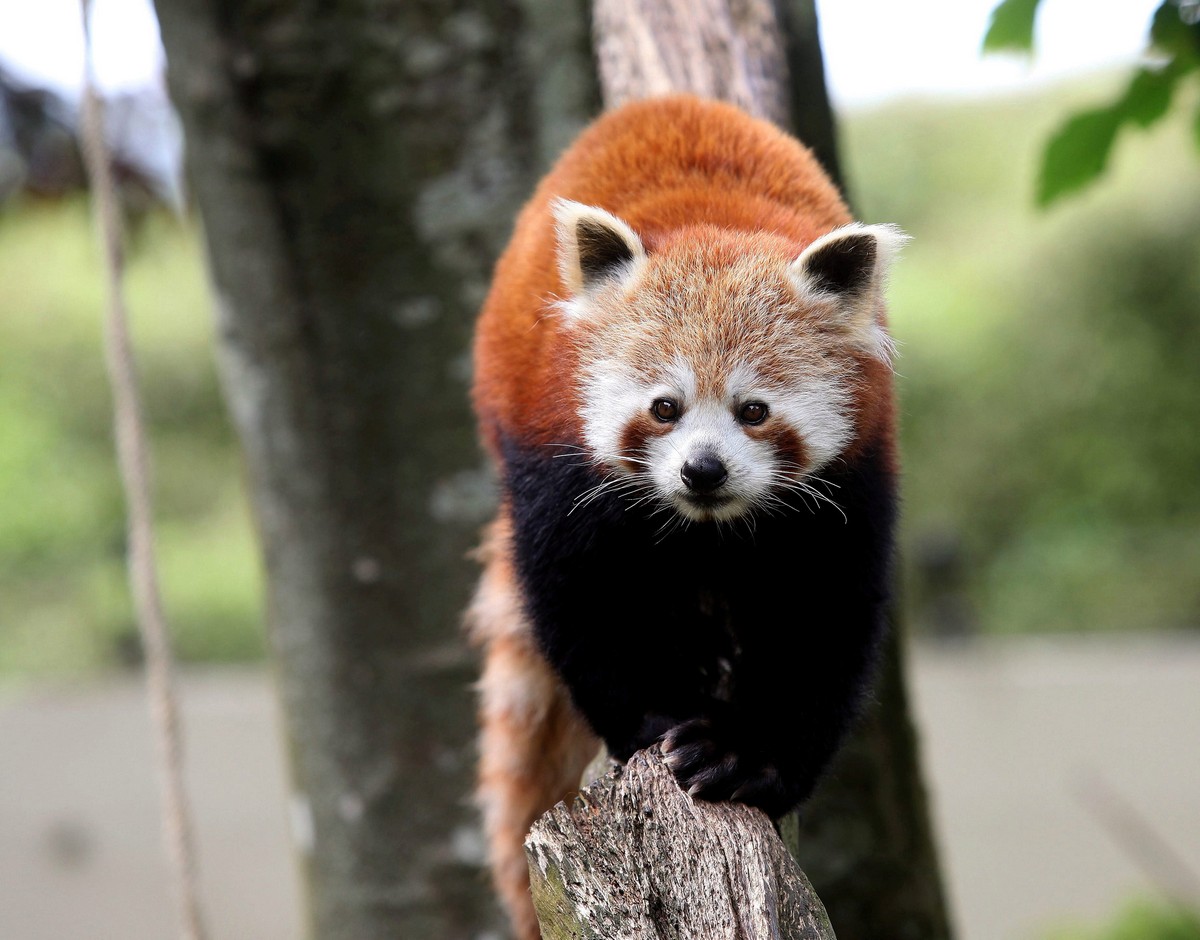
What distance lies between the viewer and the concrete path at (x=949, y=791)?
19.5ft

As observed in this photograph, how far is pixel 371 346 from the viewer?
2.88m

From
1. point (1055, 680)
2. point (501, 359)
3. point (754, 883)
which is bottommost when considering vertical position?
point (1055, 680)

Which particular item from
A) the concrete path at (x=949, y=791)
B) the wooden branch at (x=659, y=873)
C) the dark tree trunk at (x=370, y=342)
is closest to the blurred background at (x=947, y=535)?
A: the concrete path at (x=949, y=791)

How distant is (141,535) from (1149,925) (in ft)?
15.0

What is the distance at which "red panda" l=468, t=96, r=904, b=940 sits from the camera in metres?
1.74

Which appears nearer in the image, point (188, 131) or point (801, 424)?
point (801, 424)

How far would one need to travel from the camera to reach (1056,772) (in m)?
6.00

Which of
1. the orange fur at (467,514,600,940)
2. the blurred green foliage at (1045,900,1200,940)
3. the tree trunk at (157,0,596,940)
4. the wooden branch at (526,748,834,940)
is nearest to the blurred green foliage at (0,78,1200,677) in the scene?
the blurred green foliage at (1045,900,1200,940)

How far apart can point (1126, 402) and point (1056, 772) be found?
10.6 ft

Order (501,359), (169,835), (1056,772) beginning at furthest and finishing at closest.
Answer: (1056,772), (169,835), (501,359)

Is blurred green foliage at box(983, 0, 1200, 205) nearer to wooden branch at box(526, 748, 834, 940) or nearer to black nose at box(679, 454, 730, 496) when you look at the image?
black nose at box(679, 454, 730, 496)

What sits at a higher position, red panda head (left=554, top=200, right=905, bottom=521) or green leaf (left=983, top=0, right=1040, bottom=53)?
green leaf (left=983, top=0, right=1040, bottom=53)

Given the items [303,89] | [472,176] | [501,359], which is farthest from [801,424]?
[303,89]

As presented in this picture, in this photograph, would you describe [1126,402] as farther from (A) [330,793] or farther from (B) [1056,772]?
(A) [330,793]
